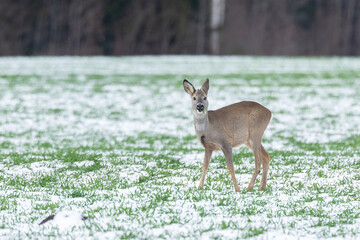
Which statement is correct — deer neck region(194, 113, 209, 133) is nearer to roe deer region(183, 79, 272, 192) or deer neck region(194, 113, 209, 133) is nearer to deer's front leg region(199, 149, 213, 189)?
roe deer region(183, 79, 272, 192)

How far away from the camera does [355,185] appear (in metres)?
8.02

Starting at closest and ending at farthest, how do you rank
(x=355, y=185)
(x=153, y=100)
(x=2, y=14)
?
(x=355, y=185) → (x=153, y=100) → (x=2, y=14)

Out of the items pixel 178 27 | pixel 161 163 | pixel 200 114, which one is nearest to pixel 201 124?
pixel 200 114

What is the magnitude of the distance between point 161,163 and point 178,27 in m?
34.1

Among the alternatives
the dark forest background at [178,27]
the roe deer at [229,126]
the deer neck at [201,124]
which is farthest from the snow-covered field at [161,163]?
the dark forest background at [178,27]

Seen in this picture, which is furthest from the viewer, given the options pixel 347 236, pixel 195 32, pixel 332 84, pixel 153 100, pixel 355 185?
pixel 195 32

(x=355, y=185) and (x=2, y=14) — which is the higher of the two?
(x=2, y=14)

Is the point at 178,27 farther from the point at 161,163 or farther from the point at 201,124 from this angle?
the point at 201,124

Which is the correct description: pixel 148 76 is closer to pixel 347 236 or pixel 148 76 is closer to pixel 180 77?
pixel 180 77

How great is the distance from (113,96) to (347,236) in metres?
16.3

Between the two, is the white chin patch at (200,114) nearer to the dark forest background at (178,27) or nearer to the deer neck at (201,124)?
the deer neck at (201,124)

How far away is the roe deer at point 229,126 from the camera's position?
743 cm

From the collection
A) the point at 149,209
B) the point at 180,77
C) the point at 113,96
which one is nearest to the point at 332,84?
the point at 180,77

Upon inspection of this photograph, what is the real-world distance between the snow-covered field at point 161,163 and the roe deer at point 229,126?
476 millimetres
